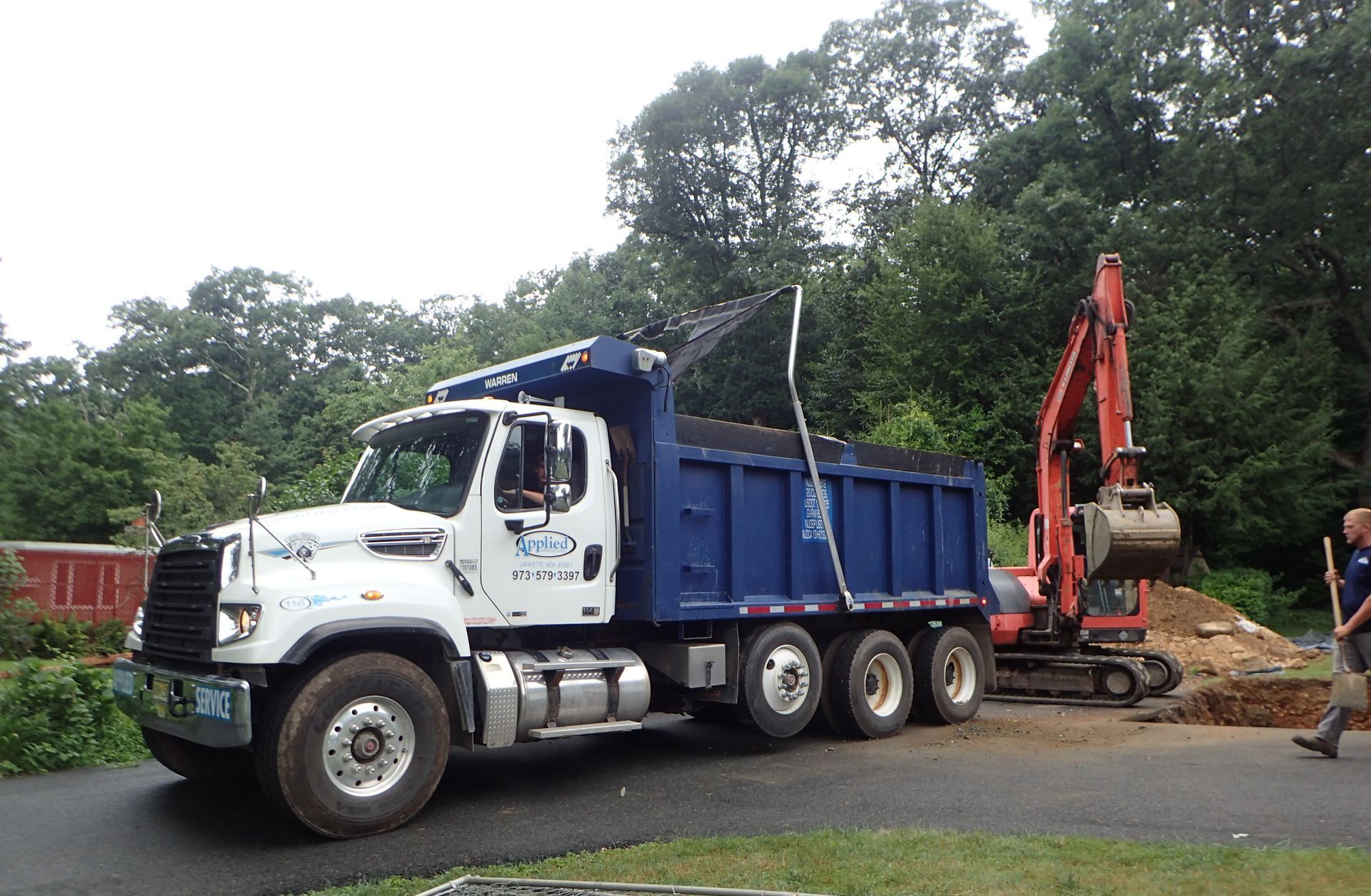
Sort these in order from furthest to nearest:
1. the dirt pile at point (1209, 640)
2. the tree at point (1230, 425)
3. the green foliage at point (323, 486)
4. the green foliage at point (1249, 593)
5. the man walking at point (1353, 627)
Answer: the tree at point (1230, 425) < the green foliage at point (1249, 593) < the dirt pile at point (1209, 640) < the green foliage at point (323, 486) < the man walking at point (1353, 627)

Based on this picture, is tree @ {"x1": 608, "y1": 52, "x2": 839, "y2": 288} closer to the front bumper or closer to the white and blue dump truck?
the white and blue dump truck

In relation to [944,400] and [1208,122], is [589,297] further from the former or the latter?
[1208,122]

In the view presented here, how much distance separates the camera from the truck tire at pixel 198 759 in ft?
24.9

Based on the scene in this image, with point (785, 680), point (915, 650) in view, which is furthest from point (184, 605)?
point (915, 650)

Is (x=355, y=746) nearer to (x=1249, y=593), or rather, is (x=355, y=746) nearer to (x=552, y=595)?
(x=552, y=595)

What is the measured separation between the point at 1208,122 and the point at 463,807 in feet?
91.2

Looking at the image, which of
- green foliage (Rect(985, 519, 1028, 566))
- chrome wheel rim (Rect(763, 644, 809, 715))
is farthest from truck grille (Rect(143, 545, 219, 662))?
green foliage (Rect(985, 519, 1028, 566))

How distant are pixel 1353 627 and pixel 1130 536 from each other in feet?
10.9

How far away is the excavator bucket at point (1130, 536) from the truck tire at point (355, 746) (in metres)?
7.54

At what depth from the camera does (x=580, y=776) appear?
845 cm

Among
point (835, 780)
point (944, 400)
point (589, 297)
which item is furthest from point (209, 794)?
point (589, 297)

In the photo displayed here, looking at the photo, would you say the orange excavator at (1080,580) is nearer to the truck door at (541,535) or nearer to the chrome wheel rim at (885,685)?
the chrome wheel rim at (885,685)

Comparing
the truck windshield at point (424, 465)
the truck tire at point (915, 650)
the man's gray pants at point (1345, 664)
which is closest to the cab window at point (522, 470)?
the truck windshield at point (424, 465)

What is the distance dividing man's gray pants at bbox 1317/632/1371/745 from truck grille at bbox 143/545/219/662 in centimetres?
796
